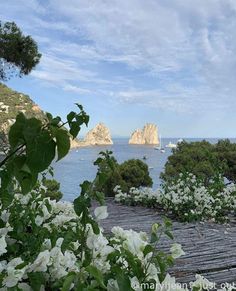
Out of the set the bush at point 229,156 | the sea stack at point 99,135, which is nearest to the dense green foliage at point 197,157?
the bush at point 229,156

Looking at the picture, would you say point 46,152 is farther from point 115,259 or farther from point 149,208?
point 149,208

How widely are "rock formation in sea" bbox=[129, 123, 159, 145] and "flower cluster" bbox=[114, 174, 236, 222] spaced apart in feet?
115

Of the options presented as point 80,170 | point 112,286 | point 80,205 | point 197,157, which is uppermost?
point 80,205

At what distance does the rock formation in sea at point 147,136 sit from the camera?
41.5 m

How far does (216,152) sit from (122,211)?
15.0 ft

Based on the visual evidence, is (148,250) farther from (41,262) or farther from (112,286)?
(41,262)

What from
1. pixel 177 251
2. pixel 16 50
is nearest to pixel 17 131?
pixel 177 251

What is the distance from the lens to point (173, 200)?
5395 millimetres

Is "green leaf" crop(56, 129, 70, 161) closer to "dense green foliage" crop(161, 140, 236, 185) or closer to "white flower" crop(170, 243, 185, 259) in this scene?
"white flower" crop(170, 243, 185, 259)

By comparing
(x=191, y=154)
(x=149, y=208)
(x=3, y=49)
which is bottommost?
(x=149, y=208)

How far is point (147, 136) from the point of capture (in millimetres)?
41375

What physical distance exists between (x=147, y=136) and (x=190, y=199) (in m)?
36.0

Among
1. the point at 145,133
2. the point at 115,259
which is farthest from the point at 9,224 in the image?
the point at 145,133

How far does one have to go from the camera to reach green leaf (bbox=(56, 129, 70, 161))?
66 cm
